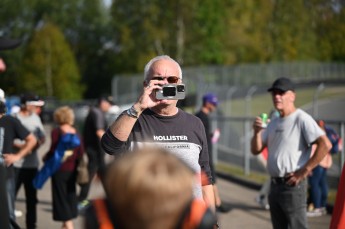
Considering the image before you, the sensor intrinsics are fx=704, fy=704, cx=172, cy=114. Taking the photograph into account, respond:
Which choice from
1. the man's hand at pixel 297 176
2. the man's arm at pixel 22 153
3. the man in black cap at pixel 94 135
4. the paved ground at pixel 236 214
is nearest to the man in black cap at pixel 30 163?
the paved ground at pixel 236 214

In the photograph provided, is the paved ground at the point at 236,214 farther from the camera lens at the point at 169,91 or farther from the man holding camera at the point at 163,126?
the camera lens at the point at 169,91

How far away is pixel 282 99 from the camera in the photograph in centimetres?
645

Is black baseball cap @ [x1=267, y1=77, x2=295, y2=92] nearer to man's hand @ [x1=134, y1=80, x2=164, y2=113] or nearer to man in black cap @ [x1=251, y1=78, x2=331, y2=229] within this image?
man in black cap @ [x1=251, y1=78, x2=331, y2=229]

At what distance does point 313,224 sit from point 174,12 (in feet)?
163

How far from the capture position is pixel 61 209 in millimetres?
8914

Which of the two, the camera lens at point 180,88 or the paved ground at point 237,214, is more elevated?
the camera lens at point 180,88

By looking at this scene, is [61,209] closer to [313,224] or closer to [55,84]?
[313,224]

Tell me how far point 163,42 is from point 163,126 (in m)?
54.8

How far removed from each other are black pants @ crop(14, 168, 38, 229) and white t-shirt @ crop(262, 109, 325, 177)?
154 inches

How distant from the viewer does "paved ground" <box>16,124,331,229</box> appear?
10000 millimetres

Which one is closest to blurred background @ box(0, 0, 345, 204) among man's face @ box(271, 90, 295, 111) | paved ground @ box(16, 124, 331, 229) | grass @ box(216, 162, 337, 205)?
grass @ box(216, 162, 337, 205)

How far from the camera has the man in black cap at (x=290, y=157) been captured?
6.17m

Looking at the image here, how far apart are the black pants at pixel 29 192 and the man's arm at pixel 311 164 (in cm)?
411

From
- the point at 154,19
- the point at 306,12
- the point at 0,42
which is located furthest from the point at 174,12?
the point at 0,42
